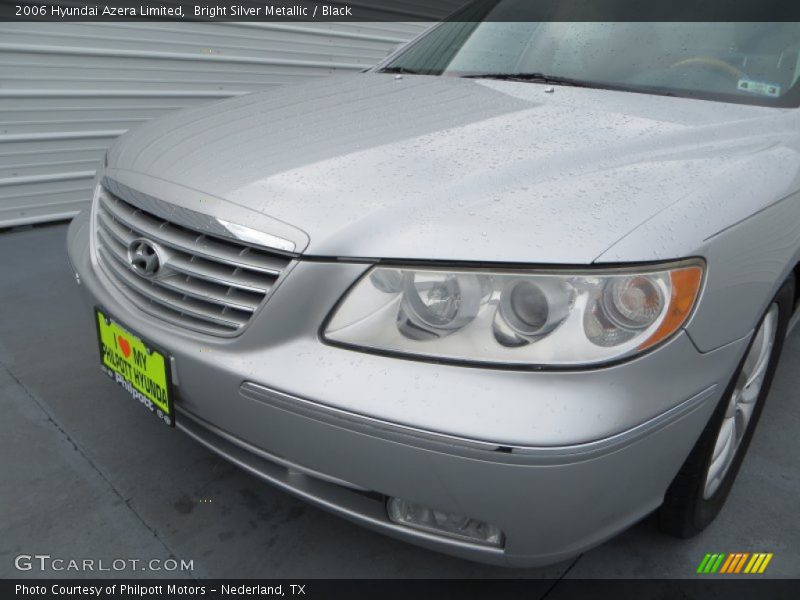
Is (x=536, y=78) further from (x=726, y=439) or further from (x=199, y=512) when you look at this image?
(x=199, y=512)

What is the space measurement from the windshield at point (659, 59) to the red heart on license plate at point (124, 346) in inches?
55.7

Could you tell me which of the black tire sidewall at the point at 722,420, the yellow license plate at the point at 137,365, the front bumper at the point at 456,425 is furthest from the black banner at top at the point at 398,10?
the yellow license plate at the point at 137,365

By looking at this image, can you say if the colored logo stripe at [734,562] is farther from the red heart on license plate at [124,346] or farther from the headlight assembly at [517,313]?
the red heart on license plate at [124,346]

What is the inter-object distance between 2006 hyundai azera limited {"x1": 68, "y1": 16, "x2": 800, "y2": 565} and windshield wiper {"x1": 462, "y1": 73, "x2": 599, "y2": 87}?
344mm

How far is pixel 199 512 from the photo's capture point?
5.36 ft

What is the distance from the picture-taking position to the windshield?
5.86 feet

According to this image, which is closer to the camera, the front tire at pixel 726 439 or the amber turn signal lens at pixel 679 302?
the amber turn signal lens at pixel 679 302

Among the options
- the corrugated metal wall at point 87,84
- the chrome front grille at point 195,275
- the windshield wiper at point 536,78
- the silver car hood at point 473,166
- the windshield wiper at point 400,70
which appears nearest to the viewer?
the silver car hood at point 473,166

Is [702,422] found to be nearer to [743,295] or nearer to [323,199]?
[743,295]

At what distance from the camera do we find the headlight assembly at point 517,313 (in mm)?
1104

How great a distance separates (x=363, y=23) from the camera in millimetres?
5516

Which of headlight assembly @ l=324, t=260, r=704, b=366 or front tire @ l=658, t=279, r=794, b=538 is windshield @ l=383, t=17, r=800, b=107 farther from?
headlight assembly @ l=324, t=260, r=704, b=366

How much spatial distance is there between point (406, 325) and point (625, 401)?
41 cm

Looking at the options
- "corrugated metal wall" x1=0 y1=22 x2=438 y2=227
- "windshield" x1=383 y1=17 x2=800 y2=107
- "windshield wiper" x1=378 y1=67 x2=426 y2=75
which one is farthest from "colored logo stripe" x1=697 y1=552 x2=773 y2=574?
"corrugated metal wall" x1=0 y1=22 x2=438 y2=227
